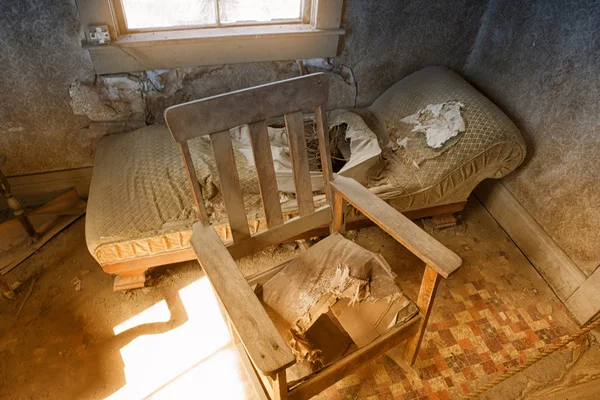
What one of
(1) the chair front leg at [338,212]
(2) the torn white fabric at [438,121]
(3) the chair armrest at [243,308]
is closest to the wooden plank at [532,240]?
(2) the torn white fabric at [438,121]

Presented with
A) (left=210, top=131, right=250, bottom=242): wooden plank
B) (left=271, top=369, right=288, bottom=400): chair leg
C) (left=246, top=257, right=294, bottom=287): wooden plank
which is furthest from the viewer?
(left=246, top=257, right=294, bottom=287): wooden plank

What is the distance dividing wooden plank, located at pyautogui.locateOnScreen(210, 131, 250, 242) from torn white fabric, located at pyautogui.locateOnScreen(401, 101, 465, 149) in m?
1.37

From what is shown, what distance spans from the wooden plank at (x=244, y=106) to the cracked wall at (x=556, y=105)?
1.56m

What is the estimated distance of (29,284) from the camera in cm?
231

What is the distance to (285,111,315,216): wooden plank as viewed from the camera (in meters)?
1.51

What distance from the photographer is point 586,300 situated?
6.88ft

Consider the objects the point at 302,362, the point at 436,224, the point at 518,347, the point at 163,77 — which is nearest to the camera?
the point at 302,362

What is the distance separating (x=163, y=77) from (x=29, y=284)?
1.56 metres

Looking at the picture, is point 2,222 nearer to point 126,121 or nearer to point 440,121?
point 126,121

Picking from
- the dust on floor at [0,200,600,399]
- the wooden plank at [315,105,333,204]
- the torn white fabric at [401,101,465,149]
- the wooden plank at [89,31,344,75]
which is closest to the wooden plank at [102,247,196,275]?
the dust on floor at [0,200,600,399]

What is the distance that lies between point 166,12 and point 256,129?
141 cm

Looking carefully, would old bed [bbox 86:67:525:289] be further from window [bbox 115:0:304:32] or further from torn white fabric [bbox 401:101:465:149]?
window [bbox 115:0:304:32]

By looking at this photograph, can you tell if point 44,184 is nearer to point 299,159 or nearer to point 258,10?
point 258,10

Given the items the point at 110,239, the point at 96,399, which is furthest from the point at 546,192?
the point at 96,399
